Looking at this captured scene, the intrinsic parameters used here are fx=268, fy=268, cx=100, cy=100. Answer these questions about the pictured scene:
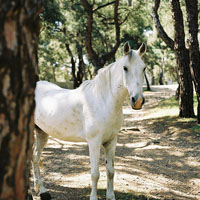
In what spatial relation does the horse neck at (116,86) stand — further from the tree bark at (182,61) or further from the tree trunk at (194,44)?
the tree bark at (182,61)

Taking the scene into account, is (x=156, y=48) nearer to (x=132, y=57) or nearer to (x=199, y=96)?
(x=199, y=96)

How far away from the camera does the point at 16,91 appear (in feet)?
4.24

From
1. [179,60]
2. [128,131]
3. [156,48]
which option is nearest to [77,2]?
[179,60]

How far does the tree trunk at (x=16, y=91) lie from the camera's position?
1.25m

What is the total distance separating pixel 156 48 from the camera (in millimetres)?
32312

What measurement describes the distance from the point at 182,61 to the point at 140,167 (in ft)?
17.0

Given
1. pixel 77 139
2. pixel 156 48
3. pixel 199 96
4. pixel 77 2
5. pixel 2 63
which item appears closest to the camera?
pixel 2 63

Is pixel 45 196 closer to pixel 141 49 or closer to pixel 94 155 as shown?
pixel 94 155

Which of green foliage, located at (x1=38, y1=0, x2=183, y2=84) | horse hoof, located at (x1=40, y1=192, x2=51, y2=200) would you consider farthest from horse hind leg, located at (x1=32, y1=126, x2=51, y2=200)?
green foliage, located at (x1=38, y1=0, x2=183, y2=84)

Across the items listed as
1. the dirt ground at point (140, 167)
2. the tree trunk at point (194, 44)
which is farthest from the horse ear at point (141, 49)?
the tree trunk at point (194, 44)

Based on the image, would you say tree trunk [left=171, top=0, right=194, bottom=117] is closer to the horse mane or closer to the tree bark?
the tree bark

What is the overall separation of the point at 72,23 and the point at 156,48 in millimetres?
17737

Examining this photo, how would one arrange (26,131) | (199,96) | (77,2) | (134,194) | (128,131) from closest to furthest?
1. (26,131)
2. (134,194)
3. (199,96)
4. (128,131)
5. (77,2)

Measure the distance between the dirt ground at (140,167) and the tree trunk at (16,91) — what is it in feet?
9.33
